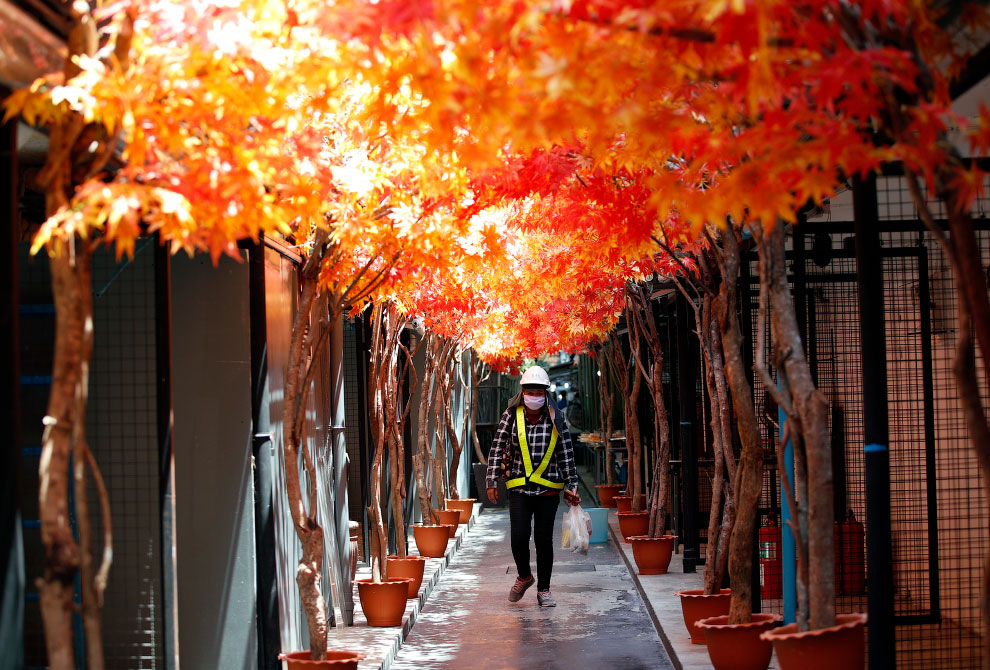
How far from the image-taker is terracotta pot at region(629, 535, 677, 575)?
1142 cm

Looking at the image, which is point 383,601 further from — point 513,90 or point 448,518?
point 513,90

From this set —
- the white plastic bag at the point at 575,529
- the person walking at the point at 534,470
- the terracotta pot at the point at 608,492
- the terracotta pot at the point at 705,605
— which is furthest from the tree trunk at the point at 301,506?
the terracotta pot at the point at 608,492

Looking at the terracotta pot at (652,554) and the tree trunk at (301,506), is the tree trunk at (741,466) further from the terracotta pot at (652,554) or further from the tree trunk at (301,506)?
the terracotta pot at (652,554)

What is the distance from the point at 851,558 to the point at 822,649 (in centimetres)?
508

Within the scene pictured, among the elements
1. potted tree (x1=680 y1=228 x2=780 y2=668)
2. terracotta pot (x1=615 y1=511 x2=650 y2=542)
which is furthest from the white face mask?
terracotta pot (x1=615 y1=511 x2=650 y2=542)

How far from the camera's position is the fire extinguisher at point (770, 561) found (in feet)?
29.9

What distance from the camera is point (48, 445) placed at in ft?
12.3

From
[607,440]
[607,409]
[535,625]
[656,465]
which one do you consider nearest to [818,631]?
[535,625]

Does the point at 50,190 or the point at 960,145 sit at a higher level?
the point at 960,145

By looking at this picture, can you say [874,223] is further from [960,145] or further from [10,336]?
[10,336]

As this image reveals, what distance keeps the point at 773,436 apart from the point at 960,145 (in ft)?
10.1

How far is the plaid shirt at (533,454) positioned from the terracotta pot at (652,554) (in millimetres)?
1275

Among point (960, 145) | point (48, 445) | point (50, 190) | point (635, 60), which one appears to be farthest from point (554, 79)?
point (960, 145)

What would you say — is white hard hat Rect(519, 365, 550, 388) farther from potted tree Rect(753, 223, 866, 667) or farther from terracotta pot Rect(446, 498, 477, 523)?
terracotta pot Rect(446, 498, 477, 523)
